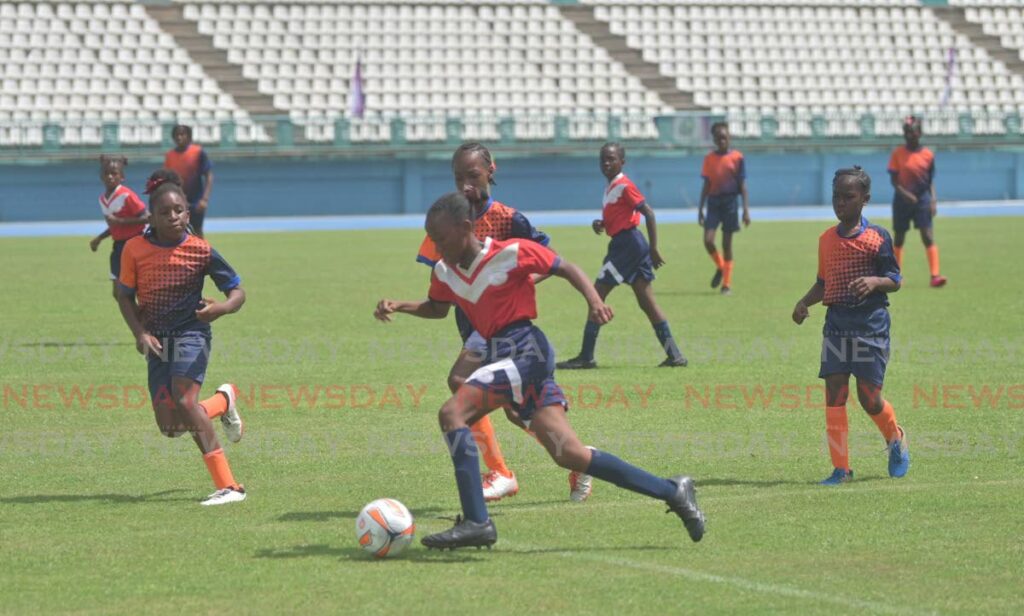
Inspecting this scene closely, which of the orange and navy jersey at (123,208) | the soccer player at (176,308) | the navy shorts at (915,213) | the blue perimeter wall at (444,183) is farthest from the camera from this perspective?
the blue perimeter wall at (444,183)

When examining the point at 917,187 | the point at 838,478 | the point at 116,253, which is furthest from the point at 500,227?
the point at 917,187

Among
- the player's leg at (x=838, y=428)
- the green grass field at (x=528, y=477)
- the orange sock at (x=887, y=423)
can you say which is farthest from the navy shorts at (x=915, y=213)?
the player's leg at (x=838, y=428)

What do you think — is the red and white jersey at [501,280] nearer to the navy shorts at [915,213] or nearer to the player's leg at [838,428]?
the player's leg at [838,428]

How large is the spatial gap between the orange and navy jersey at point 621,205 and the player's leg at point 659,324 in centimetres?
44

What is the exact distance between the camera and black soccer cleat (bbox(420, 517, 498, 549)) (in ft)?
20.3

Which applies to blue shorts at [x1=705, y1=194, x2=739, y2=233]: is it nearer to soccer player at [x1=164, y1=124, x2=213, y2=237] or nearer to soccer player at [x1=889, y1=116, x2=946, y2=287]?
soccer player at [x1=889, y1=116, x2=946, y2=287]

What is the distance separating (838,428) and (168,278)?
10.9 ft

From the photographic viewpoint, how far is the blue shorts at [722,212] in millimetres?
18938

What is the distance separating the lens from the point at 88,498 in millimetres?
7613

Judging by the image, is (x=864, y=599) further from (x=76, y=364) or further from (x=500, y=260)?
(x=76, y=364)

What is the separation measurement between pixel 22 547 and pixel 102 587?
874mm

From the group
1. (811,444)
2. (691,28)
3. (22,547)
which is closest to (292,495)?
(22,547)

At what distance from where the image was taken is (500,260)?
6.53m

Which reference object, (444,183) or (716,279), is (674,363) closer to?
(716,279)
